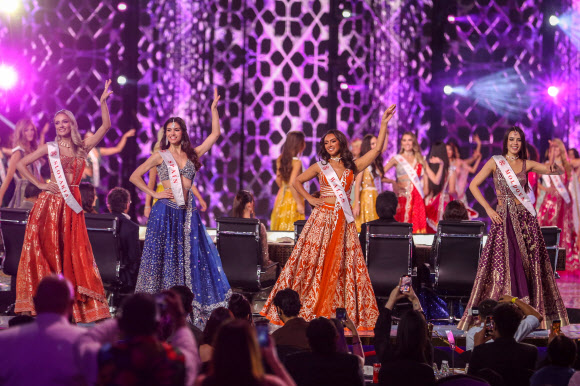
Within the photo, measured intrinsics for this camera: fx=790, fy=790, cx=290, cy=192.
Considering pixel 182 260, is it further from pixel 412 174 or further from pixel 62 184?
pixel 412 174

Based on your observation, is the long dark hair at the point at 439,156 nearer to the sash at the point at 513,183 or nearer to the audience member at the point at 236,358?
the sash at the point at 513,183

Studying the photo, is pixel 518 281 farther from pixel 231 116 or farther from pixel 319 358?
pixel 231 116

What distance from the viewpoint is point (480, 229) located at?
5.92 meters

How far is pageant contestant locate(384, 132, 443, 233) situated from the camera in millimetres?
8727

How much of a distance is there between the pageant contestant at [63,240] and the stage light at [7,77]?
16.0 ft

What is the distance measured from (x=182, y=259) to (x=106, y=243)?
0.75 metres

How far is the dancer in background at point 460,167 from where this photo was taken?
10125 mm

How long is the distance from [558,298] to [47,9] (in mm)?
7562

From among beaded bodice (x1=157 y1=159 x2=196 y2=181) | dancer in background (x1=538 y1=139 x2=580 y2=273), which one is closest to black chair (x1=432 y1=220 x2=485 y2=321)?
beaded bodice (x1=157 y1=159 x2=196 y2=181)

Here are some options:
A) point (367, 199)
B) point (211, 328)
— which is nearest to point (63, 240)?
point (211, 328)

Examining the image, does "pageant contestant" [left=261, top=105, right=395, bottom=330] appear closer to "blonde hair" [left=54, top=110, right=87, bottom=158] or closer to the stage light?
"blonde hair" [left=54, top=110, right=87, bottom=158]

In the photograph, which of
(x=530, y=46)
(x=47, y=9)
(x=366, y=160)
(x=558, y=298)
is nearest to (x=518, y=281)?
(x=558, y=298)

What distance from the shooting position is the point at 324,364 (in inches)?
121

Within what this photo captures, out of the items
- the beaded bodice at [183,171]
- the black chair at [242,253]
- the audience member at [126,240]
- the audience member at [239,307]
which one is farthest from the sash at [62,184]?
the audience member at [239,307]
